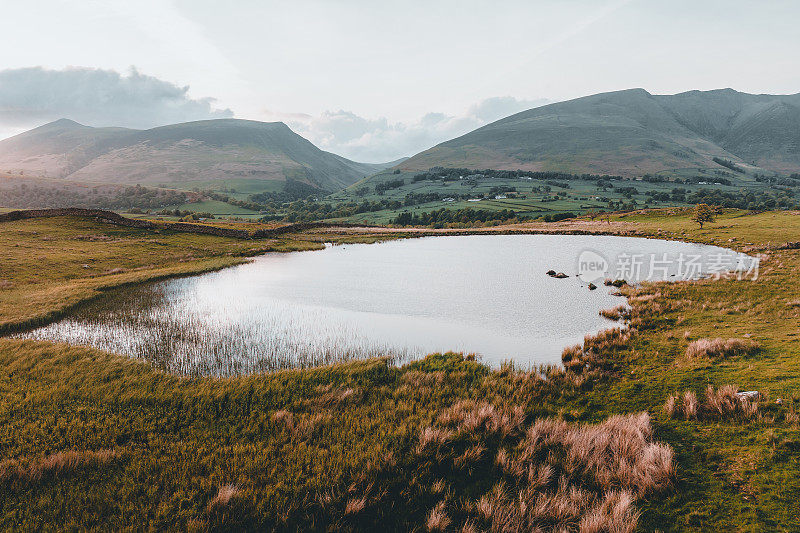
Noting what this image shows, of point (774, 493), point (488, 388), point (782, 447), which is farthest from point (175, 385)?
point (782, 447)

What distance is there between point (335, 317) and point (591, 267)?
32.2m

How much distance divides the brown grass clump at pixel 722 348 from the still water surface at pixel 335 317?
16.3ft

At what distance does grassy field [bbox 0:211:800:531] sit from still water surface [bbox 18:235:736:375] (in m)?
2.24

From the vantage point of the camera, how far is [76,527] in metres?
5.91

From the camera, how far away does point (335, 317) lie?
22172 mm

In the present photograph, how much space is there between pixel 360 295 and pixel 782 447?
Answer: 23.6 metres

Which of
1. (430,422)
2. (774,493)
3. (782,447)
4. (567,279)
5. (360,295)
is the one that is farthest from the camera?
(567,279)

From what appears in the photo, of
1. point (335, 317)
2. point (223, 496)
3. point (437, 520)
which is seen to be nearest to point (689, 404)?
point (437, 520)

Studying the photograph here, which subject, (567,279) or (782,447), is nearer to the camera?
(782,447)

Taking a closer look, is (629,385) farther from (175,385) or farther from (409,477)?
(175,385)

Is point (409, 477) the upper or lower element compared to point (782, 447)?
lower

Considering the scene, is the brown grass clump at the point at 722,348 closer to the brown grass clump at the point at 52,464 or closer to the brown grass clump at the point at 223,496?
the brown grass clump at the point at 223,496

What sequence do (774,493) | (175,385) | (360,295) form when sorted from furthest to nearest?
(360,295), (175,385), (774,493)

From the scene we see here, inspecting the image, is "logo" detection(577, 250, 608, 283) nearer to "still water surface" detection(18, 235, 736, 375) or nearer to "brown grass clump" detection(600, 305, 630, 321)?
"still water surface" detection(18, 235, 736, 375)
